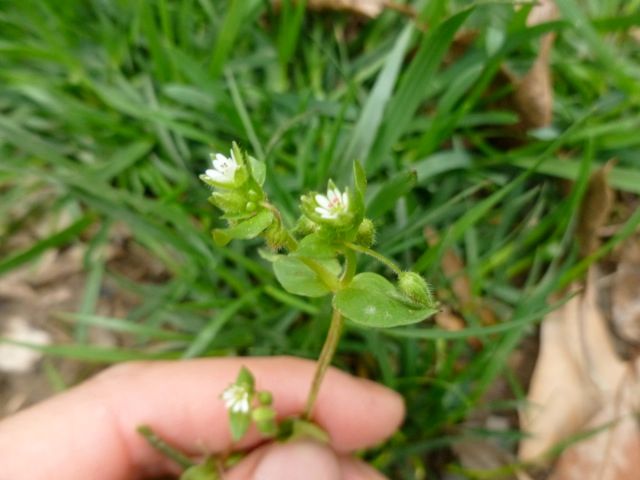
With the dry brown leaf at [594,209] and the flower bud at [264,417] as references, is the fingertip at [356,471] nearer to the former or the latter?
the flower bud at [264,417]

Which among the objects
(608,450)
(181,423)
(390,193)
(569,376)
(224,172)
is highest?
(224,172)

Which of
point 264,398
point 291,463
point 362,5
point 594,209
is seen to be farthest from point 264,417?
point 362,5

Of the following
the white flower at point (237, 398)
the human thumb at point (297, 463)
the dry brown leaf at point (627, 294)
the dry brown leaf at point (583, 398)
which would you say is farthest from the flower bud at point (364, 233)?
the dry brown leaf at point (627, 294)

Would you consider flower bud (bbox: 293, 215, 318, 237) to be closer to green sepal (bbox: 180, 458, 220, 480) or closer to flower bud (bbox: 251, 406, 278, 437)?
flower bud (bbox: 251, 406, 278, 437)

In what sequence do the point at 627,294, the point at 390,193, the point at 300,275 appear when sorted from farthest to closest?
the point at 627,294, the point at 390,193, the point at 300,275

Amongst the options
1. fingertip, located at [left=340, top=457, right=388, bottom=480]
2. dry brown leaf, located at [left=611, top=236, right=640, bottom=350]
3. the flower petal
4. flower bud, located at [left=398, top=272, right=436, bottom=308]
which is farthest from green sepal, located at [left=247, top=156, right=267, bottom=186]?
dry brown leaf, located at [left=611, top=236, right=640, bottom=350]

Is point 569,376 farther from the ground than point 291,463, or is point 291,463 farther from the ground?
point 291,463

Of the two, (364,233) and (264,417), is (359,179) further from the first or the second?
(264,417)

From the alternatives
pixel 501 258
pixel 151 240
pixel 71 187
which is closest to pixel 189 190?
pixel 151 240
